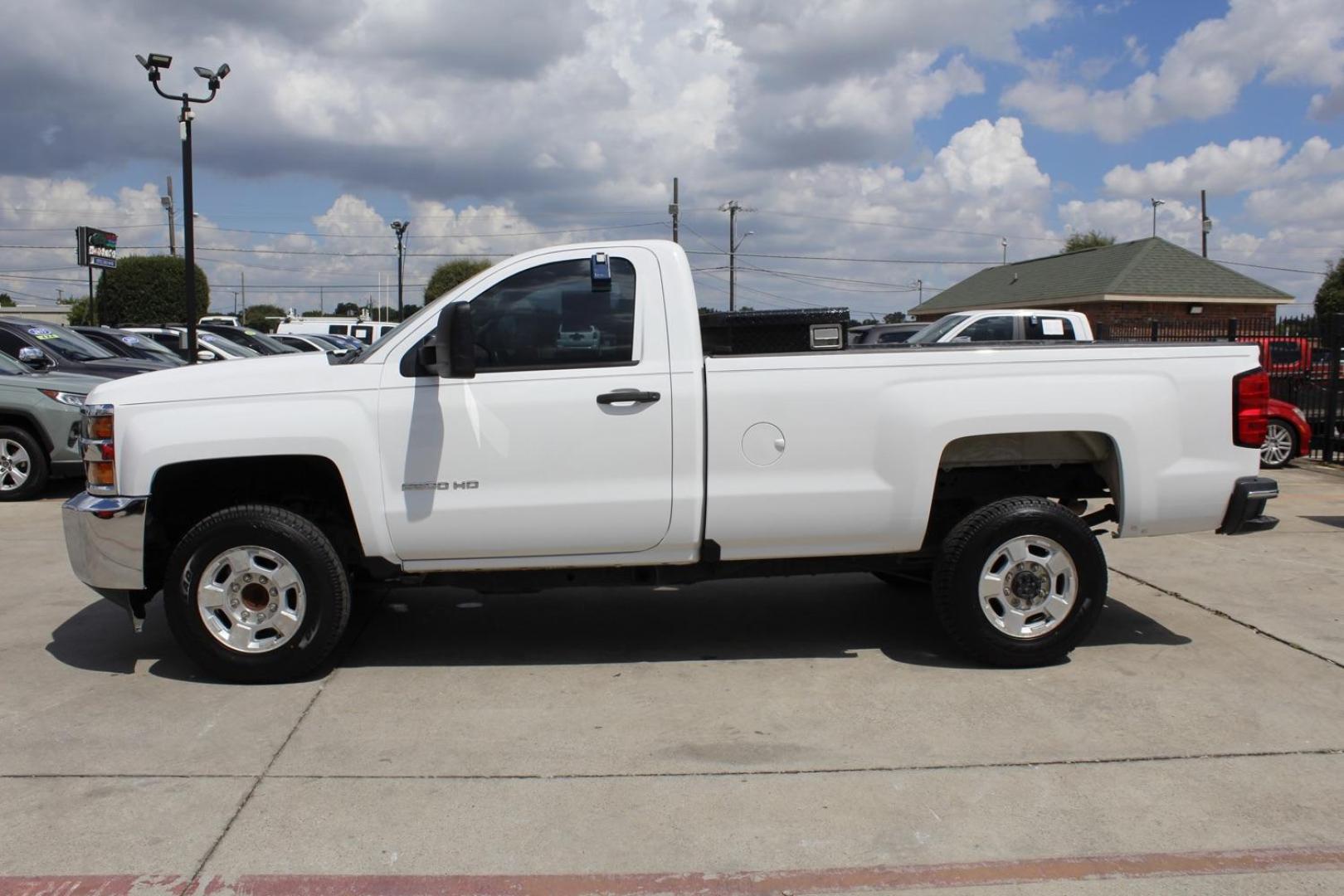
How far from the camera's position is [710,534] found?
518cm

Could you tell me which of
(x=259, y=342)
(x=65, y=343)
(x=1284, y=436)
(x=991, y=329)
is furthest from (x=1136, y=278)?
(x=65, y=343)

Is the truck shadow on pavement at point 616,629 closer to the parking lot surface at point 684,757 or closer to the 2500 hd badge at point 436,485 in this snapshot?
the parking lot surface at point 684,757

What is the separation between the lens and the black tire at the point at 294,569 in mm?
5047

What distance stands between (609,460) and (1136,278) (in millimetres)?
35240

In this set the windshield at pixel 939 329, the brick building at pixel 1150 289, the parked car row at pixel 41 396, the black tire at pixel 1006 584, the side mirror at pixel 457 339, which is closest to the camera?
the side mirror at pixel 457 339

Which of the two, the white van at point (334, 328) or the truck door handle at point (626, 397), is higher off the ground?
the white van at point (334, 328)

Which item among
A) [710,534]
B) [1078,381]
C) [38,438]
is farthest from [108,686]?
[38,438]

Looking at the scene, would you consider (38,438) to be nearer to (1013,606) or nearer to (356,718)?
(356,718)

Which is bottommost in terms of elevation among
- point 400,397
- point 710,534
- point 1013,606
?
point 1013,606

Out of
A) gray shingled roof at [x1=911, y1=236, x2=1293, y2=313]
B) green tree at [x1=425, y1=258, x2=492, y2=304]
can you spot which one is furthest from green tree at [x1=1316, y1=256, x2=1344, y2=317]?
green tree at [x1=425, y1=258, x2=492, y2=304]

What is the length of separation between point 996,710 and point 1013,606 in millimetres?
677

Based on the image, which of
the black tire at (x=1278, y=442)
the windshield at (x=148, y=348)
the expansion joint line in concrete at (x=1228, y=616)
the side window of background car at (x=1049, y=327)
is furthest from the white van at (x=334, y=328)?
the expansion joint line in concrete at (x=1228, y=616)

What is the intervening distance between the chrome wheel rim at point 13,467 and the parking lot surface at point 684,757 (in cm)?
504

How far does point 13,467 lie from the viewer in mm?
10938
